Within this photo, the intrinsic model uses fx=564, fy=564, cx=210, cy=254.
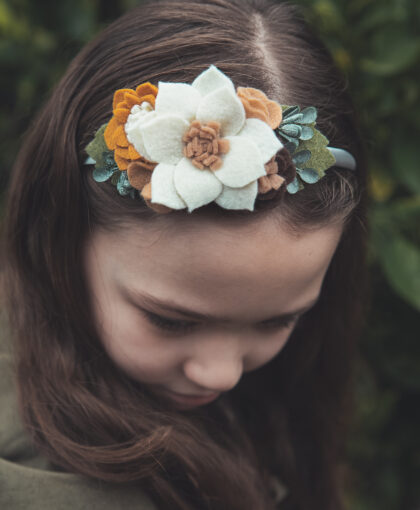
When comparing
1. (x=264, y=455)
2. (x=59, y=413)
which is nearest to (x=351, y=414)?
(x=264, y=455)

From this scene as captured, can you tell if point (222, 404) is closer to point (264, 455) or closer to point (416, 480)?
point (264, 455)

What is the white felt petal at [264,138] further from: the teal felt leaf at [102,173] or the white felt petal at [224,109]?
the teal felt leaf at [102,173]

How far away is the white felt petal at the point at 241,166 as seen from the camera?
82 centimetres

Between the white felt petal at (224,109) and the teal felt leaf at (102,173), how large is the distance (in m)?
0.19

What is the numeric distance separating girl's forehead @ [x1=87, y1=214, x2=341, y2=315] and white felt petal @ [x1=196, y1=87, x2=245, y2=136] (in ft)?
0.52

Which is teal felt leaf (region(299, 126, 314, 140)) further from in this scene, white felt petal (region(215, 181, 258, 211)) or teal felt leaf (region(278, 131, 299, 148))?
white felt petal (region(215, 181, 258, 211))

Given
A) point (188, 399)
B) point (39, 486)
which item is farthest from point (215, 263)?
point (39, 486)

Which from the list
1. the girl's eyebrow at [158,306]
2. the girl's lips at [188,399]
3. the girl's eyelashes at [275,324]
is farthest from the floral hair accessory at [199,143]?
the girl's lips at [188,399]

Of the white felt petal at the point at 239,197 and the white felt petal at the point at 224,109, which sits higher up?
the white felt petal at the point at 224,109

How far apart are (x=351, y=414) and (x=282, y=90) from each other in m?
1.04

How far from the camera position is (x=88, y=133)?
1.00 meters

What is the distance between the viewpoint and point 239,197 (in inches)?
33.0

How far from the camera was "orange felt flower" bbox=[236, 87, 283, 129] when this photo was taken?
33.3 inches

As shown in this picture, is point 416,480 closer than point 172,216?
No
